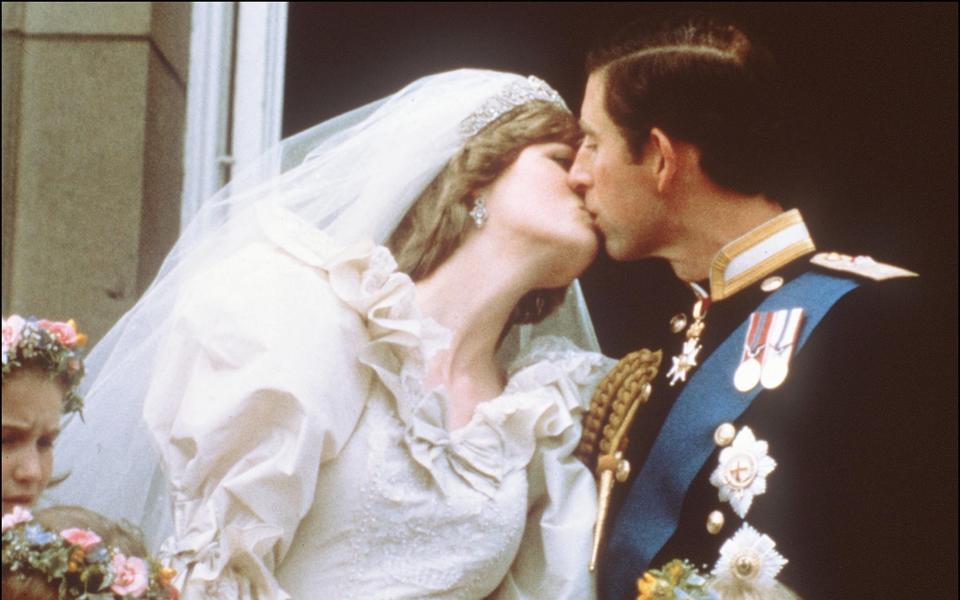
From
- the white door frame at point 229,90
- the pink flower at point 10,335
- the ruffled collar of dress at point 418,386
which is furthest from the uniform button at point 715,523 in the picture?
the white door frame at point 229,90

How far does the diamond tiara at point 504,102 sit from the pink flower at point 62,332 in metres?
0.94

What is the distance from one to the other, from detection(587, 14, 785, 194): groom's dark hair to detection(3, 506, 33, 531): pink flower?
3.89 feet

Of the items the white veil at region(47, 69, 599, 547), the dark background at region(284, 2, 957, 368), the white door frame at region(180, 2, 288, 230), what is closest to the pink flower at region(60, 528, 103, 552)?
the white veil at region(47, 69, 599, 547)

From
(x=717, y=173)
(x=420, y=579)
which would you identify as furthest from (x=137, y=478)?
(x=717, y=173)

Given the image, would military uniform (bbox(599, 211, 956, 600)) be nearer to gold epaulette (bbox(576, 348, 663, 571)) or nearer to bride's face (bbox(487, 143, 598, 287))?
gold epaulette (bbox(576, 348, 663, 571))

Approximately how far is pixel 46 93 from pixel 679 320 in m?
1.53

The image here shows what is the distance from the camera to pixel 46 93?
3211 millimetres

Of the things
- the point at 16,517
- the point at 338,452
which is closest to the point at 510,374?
the point at 338,452

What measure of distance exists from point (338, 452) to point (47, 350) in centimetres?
59

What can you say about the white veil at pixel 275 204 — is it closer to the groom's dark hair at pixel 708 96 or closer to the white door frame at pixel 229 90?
the groom's dark hair at pixel 708 96

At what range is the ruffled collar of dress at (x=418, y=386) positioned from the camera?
233 cm

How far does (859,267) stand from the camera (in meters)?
2.33

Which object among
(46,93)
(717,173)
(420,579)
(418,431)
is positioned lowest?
(420,579)

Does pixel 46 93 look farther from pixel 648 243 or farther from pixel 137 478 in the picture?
pixel 648 243
